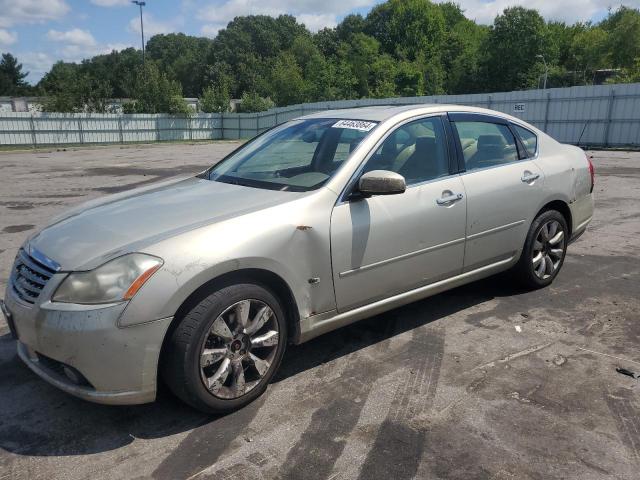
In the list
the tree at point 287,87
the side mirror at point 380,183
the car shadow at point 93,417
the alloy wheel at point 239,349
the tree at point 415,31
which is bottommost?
the car shadow at point 93,417

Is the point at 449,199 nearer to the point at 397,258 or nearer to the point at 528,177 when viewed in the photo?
the point at 397,258

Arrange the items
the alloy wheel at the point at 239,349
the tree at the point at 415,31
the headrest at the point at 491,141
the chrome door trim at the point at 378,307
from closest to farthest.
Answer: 1. the alloy wheel at the point at 239,349
2. the chrome door trim at the point at 378,307
3. the headrest at the point at 491,141
4. the tree at the point at 415,31

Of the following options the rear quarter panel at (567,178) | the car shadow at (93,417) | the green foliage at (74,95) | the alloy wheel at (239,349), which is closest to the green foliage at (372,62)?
the green foliage at (74,95)

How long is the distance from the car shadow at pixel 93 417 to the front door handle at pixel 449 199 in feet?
3.76

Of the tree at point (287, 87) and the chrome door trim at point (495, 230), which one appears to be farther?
the tree at point (287, 87)

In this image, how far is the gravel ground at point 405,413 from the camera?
264 centimetres

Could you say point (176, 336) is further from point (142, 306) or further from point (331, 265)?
point (331, 265)

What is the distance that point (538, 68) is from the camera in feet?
201

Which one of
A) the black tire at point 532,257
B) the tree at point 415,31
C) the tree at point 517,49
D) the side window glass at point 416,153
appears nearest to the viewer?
the side window glass at point 416,153

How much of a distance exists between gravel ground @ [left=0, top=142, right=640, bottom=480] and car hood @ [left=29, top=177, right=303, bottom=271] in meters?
0.96

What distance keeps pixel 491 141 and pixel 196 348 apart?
3024 millimetres

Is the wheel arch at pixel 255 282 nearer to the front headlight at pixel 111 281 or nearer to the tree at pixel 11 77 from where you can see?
the front headlight at pixel 111 281

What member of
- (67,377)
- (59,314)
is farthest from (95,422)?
(59,314)

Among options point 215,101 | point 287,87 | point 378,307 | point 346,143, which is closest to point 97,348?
point 378,307
